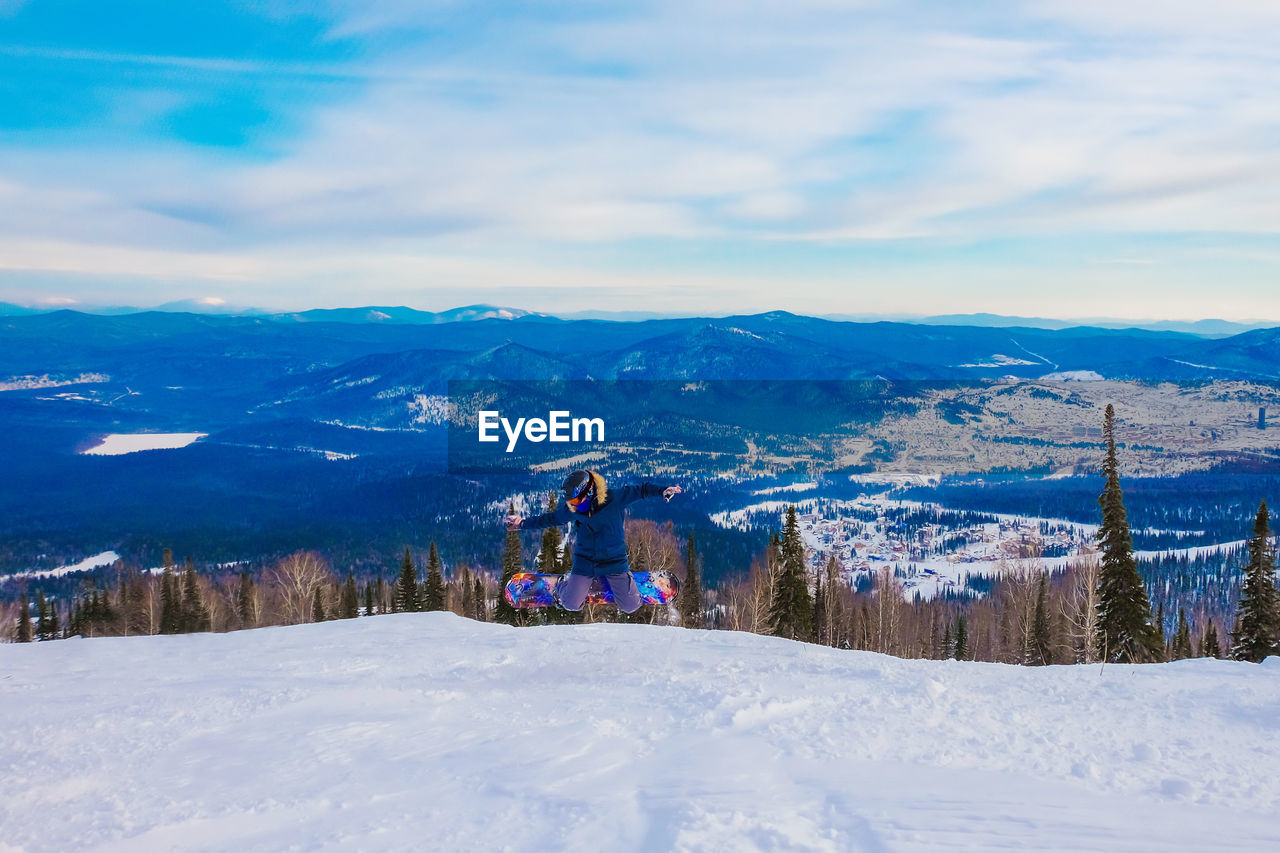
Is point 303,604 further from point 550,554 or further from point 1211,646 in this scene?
point 1211,646

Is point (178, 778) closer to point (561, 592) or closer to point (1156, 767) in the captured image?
point (561, 592)

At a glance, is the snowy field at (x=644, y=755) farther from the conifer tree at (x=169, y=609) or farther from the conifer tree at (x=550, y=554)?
the conifer tree at (x=169, y=609)

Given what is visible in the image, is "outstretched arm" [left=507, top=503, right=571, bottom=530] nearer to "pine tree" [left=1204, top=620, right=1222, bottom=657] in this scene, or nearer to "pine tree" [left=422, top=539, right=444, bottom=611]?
"pine tree" [left=422, top=539, right=444, bottom=611]

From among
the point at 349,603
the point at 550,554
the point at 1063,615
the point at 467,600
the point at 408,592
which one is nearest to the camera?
the point at 550,554

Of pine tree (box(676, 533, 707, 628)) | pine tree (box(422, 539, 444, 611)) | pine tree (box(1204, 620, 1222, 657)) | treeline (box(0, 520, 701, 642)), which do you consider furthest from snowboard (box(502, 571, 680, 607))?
pine tree (box(1204, 620, 1222, 657))

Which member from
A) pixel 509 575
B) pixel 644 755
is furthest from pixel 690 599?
pixel 644 755

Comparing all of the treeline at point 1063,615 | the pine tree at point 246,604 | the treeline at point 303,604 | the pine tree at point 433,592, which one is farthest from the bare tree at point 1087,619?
the pine tree at point 246,604
